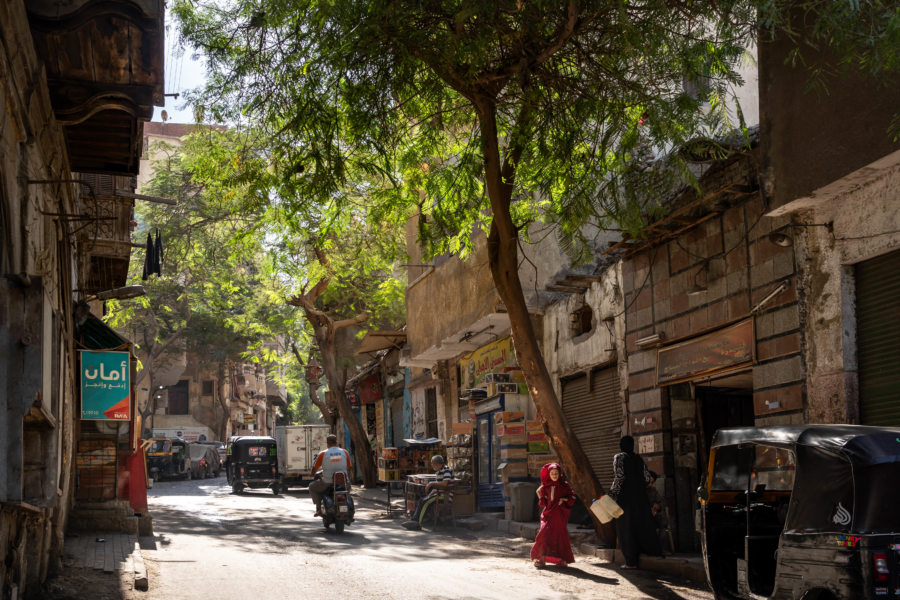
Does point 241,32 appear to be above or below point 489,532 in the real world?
above

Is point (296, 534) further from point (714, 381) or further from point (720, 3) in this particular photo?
point (720, 3)

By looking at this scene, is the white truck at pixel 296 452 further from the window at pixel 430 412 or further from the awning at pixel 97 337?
the awning at pixel 97 337

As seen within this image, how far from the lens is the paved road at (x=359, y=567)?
9758mm

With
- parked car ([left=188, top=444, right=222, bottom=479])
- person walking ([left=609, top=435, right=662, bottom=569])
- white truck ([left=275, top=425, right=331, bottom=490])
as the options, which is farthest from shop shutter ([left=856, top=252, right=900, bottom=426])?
parked car ([left=188, top=444, right=222, bottom=479])

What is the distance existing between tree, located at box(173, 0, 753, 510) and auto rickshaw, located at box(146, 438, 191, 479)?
1195 inches

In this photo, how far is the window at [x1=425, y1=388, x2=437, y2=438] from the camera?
95.0ft

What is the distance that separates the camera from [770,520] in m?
8.12

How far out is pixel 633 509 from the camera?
39.2 ft

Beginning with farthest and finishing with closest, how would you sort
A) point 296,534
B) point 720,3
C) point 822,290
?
point 296,534, point 822,290, point 720,3

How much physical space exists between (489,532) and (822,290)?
9.22 metres

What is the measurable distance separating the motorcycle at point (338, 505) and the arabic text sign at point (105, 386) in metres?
3.82

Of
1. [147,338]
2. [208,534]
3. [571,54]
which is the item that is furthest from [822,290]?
[147,338]

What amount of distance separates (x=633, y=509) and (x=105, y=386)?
8.31m

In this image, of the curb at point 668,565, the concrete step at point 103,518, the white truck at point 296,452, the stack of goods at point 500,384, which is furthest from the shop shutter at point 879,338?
the white truck at point 296,452
